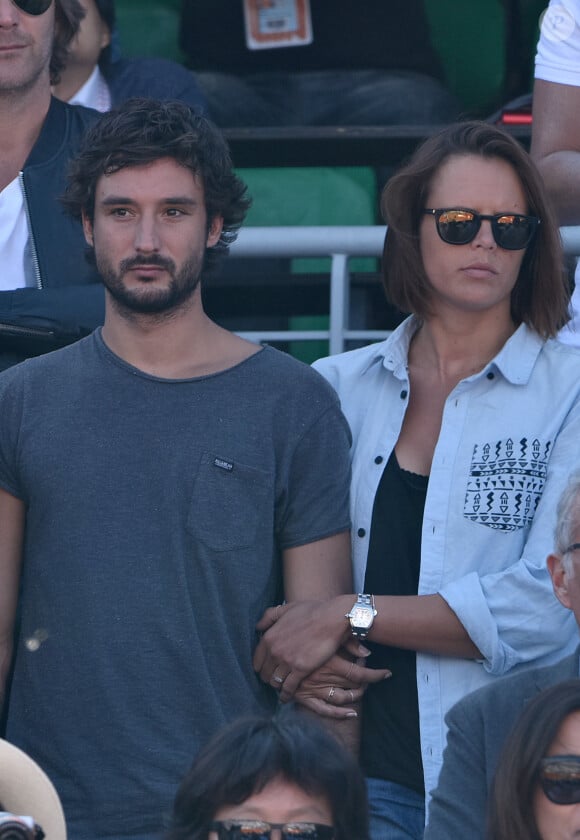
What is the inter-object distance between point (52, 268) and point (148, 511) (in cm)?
85

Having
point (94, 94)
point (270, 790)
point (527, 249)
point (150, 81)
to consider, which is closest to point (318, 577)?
point (270, 790)

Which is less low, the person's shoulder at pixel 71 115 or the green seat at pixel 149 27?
the green seat at pixel 149 27

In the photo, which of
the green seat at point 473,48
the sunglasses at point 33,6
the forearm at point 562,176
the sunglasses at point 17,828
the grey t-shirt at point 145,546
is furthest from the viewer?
the green seat at point 473,48

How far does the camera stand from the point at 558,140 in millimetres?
3990

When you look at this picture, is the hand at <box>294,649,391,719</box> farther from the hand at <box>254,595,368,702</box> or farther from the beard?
the beard

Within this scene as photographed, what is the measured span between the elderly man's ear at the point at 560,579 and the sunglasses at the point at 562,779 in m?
0.52

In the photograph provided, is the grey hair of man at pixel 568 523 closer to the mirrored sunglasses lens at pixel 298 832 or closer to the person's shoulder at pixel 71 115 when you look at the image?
the mirrored sunglasses lens at pixel 298 832

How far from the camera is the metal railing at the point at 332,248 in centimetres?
447

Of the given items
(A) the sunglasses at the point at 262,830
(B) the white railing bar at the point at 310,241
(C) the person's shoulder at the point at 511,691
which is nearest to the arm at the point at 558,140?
(B) the white railing bar at the point at 310,241

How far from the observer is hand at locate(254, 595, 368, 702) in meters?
3.36

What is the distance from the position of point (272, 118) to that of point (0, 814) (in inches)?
147

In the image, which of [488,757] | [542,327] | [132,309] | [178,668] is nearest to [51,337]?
[132,309]

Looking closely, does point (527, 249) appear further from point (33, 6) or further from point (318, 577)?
point (33, 6)

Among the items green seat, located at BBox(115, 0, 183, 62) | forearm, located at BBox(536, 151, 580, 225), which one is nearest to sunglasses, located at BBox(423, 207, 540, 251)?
forearm, located at BBox(536, 151, 580, 225)
